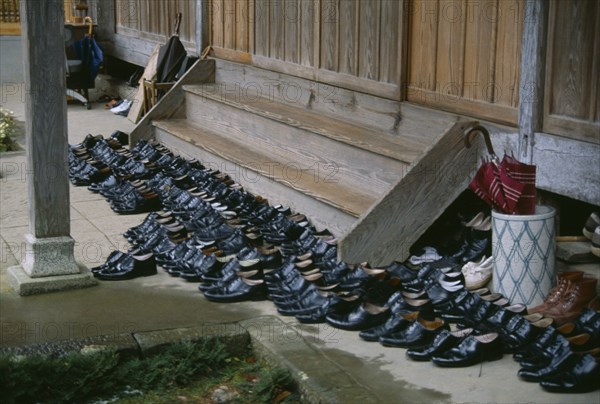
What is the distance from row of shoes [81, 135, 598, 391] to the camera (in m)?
5.24

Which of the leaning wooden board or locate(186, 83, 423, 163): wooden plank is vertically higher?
locate(186, 83, 423, 163): wooden plank

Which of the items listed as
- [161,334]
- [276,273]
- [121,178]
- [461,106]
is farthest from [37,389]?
[121,178]

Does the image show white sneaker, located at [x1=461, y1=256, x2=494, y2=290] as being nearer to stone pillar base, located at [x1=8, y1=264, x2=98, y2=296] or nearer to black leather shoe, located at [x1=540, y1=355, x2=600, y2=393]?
black leather shoe, located at [x1=540, y1=355, x2=600, y2=393]

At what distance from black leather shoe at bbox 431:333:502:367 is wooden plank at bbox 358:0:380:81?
315cm

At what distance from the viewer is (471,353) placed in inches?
200

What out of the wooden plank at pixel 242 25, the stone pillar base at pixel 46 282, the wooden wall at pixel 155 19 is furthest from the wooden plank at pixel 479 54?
the wooden wall at pixel 155 19

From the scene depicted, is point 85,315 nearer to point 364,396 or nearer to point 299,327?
point 299,327

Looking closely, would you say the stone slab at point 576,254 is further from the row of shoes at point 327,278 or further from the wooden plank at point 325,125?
the wooden plank at point 325,125

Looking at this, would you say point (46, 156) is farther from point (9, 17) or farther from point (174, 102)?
point (9, 17)

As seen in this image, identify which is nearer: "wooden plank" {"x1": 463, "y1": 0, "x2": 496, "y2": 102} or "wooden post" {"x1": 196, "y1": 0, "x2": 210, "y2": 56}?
"wooden plank" {"x1": 463, "y1": 0, "x2": 496, "y2": 102}

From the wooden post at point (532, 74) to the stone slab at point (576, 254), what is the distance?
22.2 inches

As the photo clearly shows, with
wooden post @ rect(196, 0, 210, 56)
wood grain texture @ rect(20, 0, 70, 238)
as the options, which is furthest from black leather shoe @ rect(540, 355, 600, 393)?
wooden post @ rect(196, 0, 210, 56)

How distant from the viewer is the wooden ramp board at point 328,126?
696cm

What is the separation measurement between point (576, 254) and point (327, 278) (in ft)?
4.85
